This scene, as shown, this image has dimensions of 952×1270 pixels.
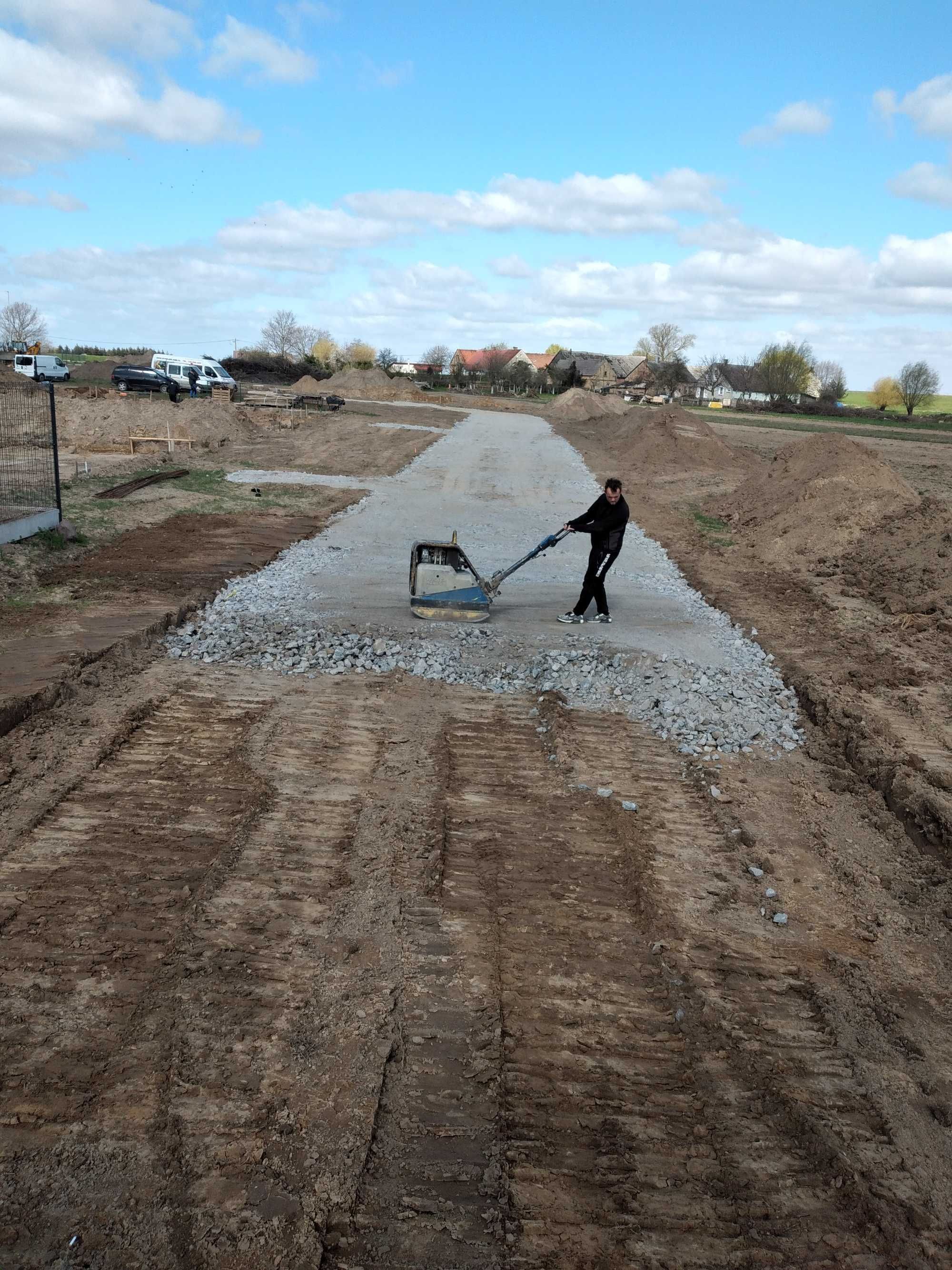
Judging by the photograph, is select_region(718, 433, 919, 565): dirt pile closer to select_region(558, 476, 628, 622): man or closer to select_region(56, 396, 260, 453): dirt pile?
select_region(558, 476, 628, 622): man

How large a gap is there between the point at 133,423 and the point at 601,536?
79.2 ft

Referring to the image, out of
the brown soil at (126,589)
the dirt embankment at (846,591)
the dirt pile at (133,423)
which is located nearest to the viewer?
the dirt embankment at (846,591)

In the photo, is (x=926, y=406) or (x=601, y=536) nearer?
(x=601, y=536)

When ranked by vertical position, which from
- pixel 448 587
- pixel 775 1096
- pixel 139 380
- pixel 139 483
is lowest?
pixel 775 1096

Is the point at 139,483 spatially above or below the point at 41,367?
below

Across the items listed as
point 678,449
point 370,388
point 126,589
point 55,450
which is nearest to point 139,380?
point 678,449

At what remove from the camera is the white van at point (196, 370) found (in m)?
42.8

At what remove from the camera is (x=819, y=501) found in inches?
707

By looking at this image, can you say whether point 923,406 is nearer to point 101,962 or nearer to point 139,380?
point 139,380

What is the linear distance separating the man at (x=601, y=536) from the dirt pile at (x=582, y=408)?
4730 cm

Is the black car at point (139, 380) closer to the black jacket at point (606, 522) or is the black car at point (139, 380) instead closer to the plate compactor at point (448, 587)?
the plate compactor at point (448, 587)

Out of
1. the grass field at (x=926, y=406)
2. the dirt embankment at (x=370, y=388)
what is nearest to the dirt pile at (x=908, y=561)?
the dirt embankment at (x=370, y=388)

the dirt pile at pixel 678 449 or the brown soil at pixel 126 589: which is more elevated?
the dirt pile at pixel 678 449

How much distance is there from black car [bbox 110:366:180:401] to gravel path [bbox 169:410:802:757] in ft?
87.7
